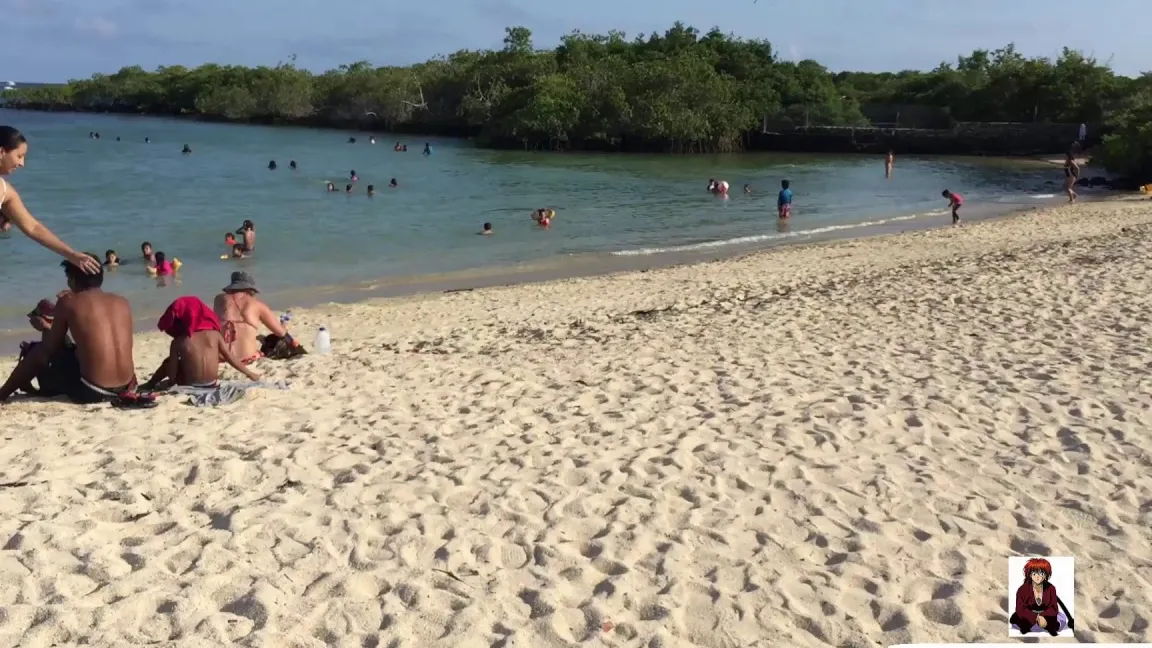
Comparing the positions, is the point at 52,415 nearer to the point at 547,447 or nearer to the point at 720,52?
the point at 547,447

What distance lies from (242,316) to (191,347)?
4.43 feet

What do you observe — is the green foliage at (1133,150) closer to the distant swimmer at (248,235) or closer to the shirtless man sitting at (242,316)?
the distant swimmer at (248,235)

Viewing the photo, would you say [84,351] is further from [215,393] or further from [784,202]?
[784,202]

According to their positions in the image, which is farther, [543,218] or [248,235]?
[543,218]

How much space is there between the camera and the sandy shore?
343 cm

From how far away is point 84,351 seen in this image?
6066 millimetres

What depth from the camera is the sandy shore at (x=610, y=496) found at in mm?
3428

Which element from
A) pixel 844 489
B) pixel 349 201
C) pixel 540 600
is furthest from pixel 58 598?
pixel 349 201

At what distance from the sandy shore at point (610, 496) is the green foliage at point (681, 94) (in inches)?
1672

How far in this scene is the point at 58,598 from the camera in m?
3.47

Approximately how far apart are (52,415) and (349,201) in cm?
2169

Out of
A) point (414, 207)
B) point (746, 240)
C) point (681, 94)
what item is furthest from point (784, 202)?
point (681, 94)

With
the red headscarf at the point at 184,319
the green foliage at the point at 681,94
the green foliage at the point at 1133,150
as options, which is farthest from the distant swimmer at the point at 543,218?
the green foliage at the point at 681,94

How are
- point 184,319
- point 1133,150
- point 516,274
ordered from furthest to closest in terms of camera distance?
point 1133,150, point 516,274, point 184,319
